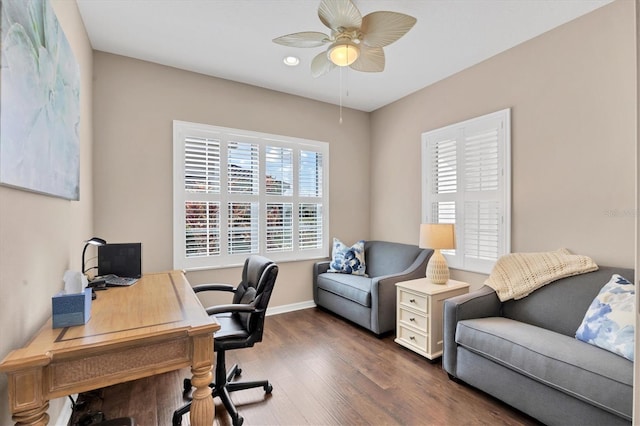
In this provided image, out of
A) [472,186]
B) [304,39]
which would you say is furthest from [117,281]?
[472,186]

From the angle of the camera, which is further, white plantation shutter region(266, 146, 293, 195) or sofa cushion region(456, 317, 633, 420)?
white plantation shutter region(266, 146, 293, 195)

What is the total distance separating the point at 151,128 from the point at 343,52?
2185mm

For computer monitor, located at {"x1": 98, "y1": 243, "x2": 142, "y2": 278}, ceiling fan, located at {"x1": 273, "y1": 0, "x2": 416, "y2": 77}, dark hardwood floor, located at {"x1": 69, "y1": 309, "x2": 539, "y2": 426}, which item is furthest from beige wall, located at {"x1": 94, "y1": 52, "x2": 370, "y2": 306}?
ceiling fan, located at {"x1": 273, "y1": 0, "x2": 416, "y2": 77}

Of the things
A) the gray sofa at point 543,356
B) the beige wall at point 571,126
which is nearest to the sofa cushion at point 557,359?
the gray sofa at point 543,356

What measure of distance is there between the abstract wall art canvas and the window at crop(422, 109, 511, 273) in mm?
3399

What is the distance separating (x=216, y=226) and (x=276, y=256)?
847mm

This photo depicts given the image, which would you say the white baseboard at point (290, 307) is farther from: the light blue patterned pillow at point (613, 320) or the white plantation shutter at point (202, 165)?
the light blue patterned pillow at point (613, 320)

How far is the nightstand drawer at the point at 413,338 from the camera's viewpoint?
2.69 meters

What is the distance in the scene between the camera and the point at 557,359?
5.54 ft

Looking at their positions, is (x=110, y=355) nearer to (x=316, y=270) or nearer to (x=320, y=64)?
(x=320, y=64)

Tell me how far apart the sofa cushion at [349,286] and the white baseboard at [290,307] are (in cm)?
33

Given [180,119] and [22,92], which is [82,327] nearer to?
[22,92]

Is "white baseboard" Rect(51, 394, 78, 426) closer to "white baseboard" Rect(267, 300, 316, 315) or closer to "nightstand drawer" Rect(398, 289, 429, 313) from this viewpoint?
"white baseboard" Rect(267, 300, 316, 315)

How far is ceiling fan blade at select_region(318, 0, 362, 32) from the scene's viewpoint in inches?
70.1
